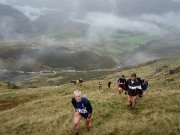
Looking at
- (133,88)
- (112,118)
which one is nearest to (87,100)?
(112,118)

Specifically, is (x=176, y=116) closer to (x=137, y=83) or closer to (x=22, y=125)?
(x=137, y=83)

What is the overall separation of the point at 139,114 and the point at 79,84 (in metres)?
57.3

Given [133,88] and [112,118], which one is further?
[133,88]

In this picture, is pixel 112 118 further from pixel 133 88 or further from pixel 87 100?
pixel 87 100

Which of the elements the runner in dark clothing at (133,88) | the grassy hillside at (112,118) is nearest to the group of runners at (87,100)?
the runner in dark clothing at (133,88)

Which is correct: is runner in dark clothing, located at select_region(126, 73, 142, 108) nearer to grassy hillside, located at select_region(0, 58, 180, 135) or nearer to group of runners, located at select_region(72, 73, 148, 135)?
group of runners, located at select_region(72, 73, 148, 135)

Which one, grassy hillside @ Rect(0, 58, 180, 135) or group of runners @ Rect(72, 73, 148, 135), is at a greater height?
group of runners @ Rect(72, 73, 148, 135)

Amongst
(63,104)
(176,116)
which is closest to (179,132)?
(176,116)

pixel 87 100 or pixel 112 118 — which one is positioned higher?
pixel 87 100

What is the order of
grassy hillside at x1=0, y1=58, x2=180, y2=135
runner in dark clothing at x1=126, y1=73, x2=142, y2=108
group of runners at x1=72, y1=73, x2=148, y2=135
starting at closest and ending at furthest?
1. group of runners at x1=72, y1=73, x2=148, y2=135
2. grassy hillside at x1=0, y1=58, x2=180, y2=135
3. runner in dark clothing at x1=126, y1=73, x2=142, y2=108

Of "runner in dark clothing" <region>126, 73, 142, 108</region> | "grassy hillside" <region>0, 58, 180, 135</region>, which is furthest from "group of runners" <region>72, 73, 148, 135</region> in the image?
"grassy hillside" <region>0, 58, 180, 135</region>

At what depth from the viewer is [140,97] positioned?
27.2 metres

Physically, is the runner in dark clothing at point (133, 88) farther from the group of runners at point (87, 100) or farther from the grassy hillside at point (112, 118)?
the grassy hillside at point (112, 118)

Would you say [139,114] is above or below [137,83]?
below
